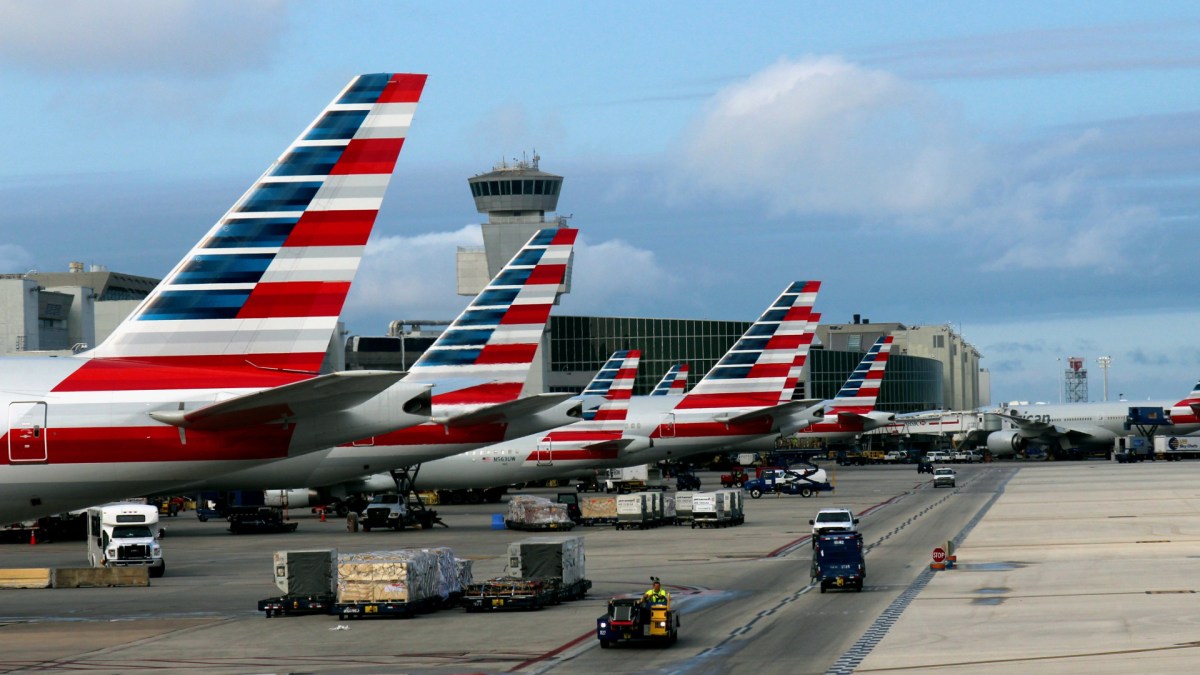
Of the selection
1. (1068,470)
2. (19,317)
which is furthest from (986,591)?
(1068,470)

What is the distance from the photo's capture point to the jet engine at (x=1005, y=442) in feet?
520

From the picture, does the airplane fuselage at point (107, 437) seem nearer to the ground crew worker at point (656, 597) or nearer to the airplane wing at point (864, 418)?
the ground crew worker at point (656, 597)

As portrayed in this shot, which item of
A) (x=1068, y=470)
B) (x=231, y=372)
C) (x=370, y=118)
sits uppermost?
(x=370, y=118)

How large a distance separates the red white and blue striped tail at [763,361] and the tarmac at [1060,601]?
1777 centimetres

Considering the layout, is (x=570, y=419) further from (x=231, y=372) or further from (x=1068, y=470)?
(x=1068, y=470)

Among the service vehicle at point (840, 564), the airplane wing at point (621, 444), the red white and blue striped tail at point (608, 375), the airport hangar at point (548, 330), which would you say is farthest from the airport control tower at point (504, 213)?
the service vehicle at point (840, 564)

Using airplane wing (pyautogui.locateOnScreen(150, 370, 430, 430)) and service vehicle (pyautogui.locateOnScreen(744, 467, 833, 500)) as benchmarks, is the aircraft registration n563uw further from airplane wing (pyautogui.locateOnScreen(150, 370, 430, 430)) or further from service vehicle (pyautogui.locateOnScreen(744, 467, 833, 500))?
service vehicle (pyautogui.locateOnScreen(744, 467, 833, 500))

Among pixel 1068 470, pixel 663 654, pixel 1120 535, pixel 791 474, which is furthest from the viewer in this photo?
pixel 1068 470

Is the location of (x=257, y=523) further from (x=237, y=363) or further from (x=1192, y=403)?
(x=1192, y=403)

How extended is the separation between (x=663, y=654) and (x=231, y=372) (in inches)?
423

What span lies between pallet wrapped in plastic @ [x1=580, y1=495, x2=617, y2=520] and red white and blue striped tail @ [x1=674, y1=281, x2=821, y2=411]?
16651 millimetres

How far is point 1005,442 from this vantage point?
520 feet

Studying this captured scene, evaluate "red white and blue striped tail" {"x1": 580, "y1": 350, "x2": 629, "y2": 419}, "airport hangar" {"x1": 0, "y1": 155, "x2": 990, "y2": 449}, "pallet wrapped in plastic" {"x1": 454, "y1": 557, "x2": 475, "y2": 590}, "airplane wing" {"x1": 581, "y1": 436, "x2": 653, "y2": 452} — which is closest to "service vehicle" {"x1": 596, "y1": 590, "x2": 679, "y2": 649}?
"pallet wrapped in plastic" {"x1": 454, "y1": 557, "x2": 475, "y2": 590}

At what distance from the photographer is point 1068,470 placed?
129 metres
